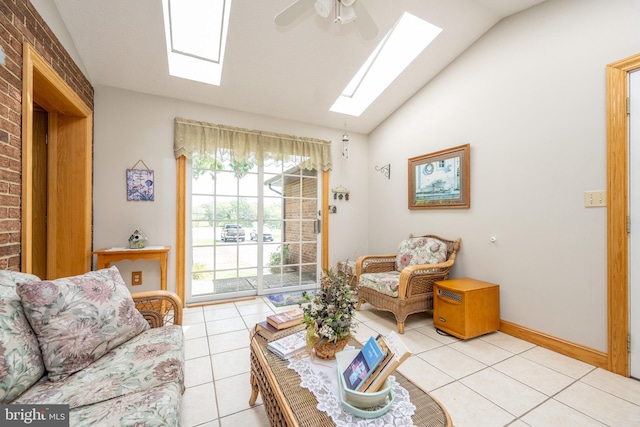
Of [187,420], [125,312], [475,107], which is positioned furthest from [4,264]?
[475,107]

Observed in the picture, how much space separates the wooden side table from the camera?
2.63 m

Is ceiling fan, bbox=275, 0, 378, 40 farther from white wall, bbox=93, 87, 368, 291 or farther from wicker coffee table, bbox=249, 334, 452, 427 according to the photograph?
wicker coffee table, bbox=249, 334, 452, 427

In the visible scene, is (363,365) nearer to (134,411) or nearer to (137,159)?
(134,411)

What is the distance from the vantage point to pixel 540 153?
234cm

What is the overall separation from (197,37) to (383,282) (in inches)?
130

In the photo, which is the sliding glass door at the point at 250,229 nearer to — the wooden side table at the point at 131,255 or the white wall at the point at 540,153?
the wooden side table at the point at 131,255

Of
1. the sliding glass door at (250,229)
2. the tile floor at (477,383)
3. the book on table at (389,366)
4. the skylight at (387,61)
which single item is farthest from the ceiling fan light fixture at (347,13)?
the tile floor at (477,383)

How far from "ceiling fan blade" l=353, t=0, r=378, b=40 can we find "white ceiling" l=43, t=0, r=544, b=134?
594 mm

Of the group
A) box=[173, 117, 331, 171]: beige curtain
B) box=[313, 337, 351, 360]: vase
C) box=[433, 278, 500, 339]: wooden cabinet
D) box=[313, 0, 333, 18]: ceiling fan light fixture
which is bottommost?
box=[433, 278, 500, 339]: wooden cabinet

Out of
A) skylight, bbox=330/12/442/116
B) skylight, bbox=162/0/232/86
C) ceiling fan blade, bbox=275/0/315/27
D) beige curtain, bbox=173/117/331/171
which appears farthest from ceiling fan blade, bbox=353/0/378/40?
beige curtain, bbox=173/117/331/171

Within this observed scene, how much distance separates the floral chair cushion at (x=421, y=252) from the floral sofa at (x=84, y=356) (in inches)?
99.3

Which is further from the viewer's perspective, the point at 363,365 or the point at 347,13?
the point at 347,13

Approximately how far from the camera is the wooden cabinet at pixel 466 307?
238 cm

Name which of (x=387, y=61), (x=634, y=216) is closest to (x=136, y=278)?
(x=387, y=61)
